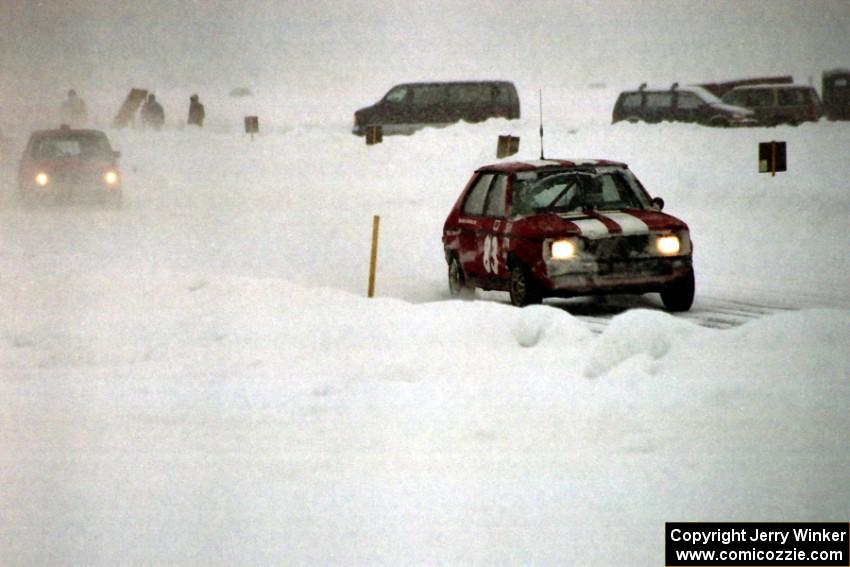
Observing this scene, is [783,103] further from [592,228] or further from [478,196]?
[592,228]

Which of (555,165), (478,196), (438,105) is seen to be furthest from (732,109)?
(555,165)

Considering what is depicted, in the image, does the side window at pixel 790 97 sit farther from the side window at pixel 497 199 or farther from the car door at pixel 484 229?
the side window at pixel 497 199

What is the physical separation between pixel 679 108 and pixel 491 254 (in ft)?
77.6

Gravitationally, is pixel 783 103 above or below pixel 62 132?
above

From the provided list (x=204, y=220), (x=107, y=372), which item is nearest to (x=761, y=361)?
(x=107, y=372)

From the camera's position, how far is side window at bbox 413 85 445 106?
126ft

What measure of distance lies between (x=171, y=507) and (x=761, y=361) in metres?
4.21

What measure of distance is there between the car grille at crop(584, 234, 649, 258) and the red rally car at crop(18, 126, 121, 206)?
50.6 ft

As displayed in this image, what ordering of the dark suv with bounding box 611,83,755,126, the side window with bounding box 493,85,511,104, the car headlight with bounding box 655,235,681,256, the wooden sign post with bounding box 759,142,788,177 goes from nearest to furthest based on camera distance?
the car headlight with bounding box 655,235,681,256, the wooden sign post with bounding box 759,142,788,177, the dark suv with bounding box 611,83,755,126, the side window with bounding box 493,85,511,104

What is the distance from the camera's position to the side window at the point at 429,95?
38.3 meters

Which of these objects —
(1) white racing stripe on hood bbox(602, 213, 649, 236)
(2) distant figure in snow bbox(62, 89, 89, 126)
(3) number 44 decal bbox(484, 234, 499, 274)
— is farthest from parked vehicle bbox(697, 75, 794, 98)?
(1) white racing stripe on hood bbox(602, 213, 649, 236)

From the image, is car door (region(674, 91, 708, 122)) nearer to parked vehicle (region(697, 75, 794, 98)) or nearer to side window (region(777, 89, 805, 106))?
side window (region(777, 89, 805, 106))

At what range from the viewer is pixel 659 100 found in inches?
1447

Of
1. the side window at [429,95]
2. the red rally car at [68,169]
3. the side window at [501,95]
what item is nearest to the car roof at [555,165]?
the red rally car at [68,169]
